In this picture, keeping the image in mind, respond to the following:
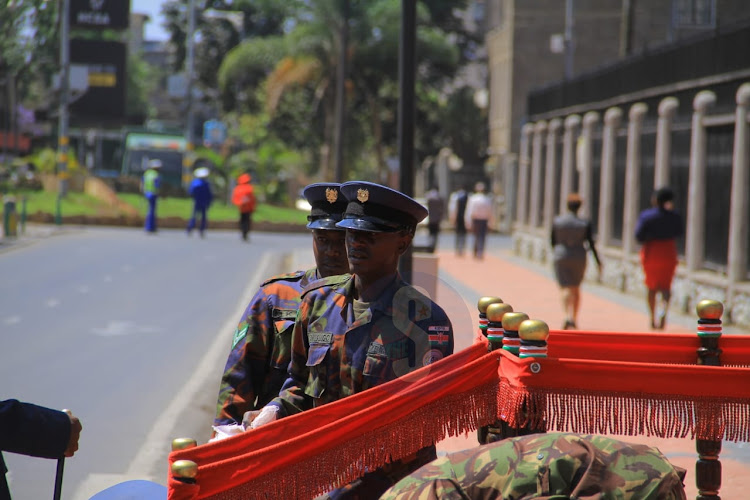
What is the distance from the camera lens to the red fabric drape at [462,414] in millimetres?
3547

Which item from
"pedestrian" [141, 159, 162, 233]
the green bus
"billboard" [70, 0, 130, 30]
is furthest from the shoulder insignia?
the green bus

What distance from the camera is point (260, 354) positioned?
450cm

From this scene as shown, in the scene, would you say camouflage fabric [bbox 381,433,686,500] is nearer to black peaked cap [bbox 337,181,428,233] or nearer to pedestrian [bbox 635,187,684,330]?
black peaked cap [bbox 337,181,428,233]

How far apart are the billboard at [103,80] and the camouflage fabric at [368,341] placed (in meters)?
44.9

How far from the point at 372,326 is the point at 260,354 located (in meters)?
0.85

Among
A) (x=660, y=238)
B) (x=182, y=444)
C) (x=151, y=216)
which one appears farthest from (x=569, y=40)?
(x=182, y=444)

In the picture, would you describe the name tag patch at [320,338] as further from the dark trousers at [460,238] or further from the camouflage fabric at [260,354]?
the dark trousers at [460,238]

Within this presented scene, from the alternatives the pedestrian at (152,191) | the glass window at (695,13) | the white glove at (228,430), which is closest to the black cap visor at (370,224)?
the white glove at (228,430)

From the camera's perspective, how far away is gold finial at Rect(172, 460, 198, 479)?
3.25 metres

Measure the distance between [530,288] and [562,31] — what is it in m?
27.7

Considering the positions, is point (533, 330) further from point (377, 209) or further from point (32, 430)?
point (32, 430)

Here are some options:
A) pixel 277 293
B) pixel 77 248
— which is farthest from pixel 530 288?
pixel 277 293

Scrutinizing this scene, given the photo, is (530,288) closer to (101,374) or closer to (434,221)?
(434,221)

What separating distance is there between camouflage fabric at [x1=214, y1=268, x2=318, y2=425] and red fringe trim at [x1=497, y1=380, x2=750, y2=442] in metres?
0.95
